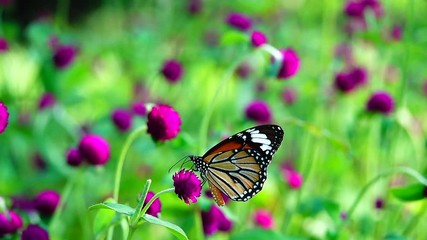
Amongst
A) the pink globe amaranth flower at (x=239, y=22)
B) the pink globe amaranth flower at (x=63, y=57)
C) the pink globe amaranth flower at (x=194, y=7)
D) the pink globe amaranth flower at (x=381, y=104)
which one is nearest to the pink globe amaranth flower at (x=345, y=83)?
the pink globe amaranth flower at (x=381, y=104)

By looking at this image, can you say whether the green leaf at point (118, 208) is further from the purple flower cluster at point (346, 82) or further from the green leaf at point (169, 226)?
the purple flower cluster at point (346, 82)

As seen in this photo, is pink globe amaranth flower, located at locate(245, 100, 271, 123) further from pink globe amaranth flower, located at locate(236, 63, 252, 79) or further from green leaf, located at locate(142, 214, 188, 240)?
pink globe amaranth flower, located at locate(236, 63, 252, 79)

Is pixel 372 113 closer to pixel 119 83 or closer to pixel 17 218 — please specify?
pixel 17 218

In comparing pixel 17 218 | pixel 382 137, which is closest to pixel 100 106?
pixel 382 137

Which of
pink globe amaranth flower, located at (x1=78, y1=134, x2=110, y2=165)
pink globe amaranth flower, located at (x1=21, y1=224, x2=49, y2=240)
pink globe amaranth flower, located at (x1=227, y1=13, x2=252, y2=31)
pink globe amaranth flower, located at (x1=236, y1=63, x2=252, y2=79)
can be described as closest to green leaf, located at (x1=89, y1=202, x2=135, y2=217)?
pink globe amaranth flower, located at (x1=21, y1=224, x2=49, y2=240)

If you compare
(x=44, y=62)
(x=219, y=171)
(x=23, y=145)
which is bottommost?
(x=219, y=171)

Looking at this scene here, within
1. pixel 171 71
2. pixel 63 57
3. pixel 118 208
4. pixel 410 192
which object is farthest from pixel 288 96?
pixel 118 208
